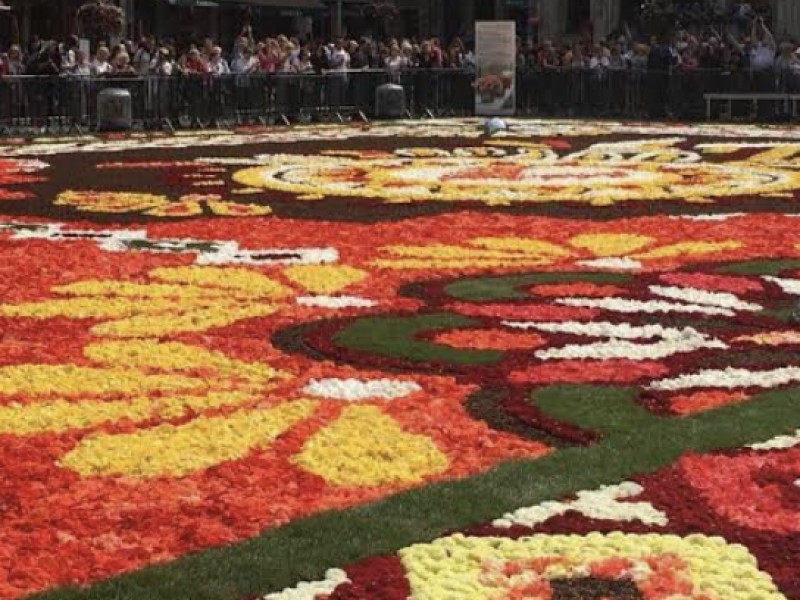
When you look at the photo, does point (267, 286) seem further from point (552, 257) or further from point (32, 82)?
point (32, 82)

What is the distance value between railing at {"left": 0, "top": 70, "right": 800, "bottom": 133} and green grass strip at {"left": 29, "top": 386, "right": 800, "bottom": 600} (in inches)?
686

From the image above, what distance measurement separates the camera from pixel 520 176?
1454 centimetres

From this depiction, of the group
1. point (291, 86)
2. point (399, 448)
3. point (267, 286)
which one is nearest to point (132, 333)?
point (267, 286)

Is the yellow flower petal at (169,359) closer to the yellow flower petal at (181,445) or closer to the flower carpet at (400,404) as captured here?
the flower carpet at (400,404)

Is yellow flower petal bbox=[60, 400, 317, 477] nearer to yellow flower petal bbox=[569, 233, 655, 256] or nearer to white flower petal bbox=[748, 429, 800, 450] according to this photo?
white flower petal bbox=[748, 429, 800, 450]

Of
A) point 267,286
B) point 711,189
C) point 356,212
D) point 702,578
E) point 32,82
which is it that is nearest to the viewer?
point 702,578

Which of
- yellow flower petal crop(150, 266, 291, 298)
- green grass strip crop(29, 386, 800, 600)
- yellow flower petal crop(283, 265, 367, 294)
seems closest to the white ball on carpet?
yellow flower petal crop(283, 265, 367, 294)

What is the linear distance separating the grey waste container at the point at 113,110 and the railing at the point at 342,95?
515 mm

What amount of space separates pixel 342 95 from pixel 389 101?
92cm

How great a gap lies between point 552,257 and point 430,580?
559 cm

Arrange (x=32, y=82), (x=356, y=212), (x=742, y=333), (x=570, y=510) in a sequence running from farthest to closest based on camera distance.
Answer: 1. (x=32, y=82)
2. (x=356, y=212)
3. (x=742, y=333)
4. (x=570, y=510)

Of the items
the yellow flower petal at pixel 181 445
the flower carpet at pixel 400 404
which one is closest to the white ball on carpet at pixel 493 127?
the flower carpet at pixel 400 404

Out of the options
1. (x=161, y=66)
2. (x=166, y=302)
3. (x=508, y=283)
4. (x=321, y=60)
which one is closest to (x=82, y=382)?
(x=166, y=302)

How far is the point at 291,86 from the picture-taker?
82.2 ft
